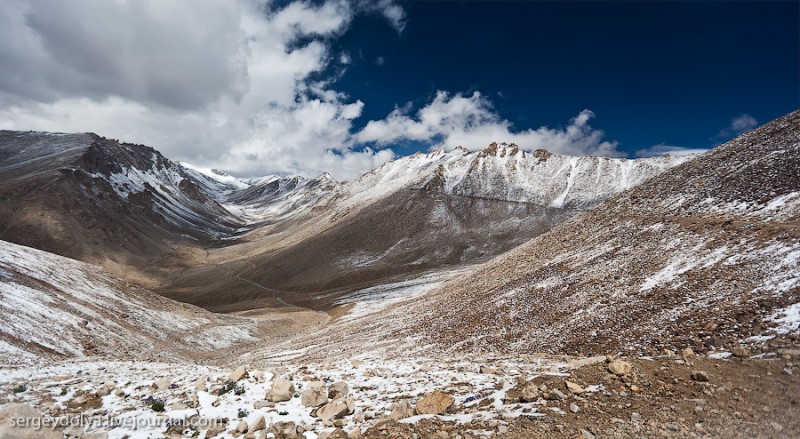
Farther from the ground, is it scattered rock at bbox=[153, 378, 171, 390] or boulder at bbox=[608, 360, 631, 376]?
scattered rock at bbox=[153, 378, 171, 390]

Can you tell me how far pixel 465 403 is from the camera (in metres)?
11.5

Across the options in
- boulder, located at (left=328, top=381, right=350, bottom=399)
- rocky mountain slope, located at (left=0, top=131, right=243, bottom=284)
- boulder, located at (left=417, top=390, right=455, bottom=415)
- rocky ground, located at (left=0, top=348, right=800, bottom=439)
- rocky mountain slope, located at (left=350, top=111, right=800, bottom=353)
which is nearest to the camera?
rocky ground, located at (left=0, top=348, right=800, bottom=439)

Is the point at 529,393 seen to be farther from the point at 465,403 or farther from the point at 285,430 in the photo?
the point at 285,430

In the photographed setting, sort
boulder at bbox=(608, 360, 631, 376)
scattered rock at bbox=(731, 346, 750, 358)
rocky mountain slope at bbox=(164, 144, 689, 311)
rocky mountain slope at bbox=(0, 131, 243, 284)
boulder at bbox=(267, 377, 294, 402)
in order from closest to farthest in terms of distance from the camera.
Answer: boulder at bbox=(608, 360, 631, 376)
scattered rock at bbox=(731, 346, 750, 358)
boulder at bbox=(267, 377, 294, 402)
rocky mountain slope at bbox=(164, 144, 689, 311)
rocky mountain slope at bbox=(0, 131, 243, 284)

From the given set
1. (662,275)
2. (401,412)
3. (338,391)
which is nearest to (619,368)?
(401,412)

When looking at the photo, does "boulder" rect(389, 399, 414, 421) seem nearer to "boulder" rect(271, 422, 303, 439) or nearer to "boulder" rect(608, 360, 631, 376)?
"boulder" rect(271, 422, 303, 439)

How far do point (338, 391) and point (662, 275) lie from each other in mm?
21098

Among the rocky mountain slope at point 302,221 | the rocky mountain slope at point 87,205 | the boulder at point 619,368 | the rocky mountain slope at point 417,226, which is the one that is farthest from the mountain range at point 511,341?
the rocky mountain slope at point 87,205

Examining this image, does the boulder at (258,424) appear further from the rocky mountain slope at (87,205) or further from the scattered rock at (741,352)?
the rocky mountain slope at (87,205)

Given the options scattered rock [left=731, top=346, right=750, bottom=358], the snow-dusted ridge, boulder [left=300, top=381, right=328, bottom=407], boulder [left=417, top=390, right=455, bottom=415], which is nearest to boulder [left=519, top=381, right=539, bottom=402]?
boulder [left=417, top=390, right=455, bottom=415]

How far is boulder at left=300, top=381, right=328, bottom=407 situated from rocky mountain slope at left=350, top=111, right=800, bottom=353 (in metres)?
13.4

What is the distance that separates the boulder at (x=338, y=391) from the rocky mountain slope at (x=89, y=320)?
22738mm

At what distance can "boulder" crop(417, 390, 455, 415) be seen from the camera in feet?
35.9

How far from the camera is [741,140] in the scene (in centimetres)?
4022
